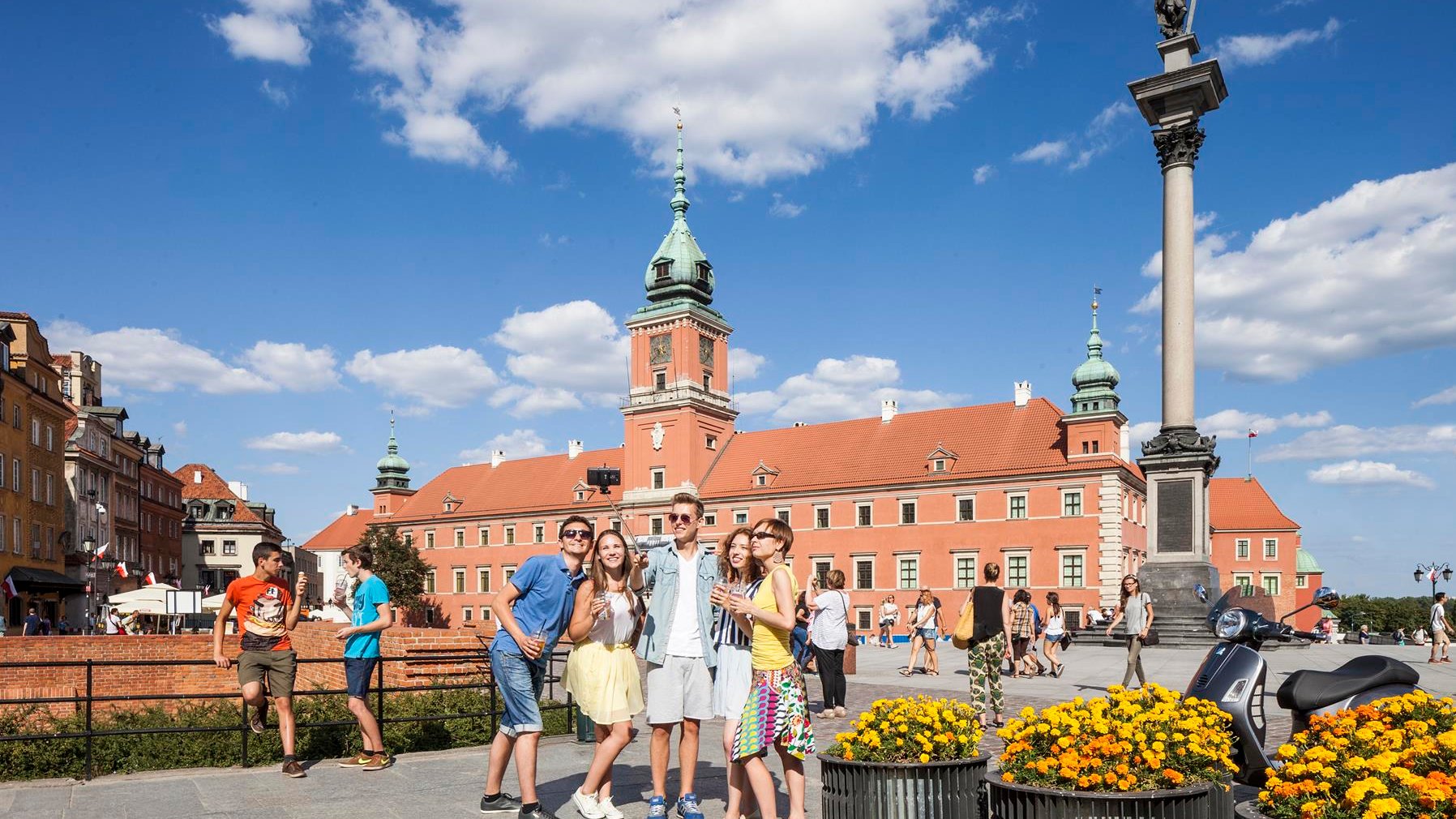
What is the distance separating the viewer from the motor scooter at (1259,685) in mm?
6508

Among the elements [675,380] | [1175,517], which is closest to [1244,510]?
[675,380]

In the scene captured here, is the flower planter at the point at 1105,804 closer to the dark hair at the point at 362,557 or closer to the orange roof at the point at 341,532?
the dark hair at the point at 362,557

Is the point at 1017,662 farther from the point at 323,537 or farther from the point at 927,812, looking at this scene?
the point at 323,537

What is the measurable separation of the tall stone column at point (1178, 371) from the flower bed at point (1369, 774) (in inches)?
781

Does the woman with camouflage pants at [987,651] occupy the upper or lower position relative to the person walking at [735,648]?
lower

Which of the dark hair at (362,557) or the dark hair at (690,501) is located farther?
the dark hair at (362,557)

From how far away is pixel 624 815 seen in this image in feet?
23.2

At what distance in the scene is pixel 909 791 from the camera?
17.3 ft

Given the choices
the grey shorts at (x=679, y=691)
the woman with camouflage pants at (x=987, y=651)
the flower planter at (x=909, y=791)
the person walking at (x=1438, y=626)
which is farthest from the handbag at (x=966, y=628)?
the person walking at (x=1438, y=626)

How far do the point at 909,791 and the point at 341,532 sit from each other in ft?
322

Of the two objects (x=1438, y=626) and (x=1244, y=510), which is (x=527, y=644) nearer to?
(x=1438, y=626)

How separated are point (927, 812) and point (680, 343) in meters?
65.1

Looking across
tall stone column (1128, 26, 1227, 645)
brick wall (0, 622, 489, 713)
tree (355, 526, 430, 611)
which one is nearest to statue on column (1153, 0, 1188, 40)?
tall stone column (1128, 26, 1227, 645)

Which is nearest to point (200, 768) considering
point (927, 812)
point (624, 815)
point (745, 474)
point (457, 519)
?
point (624, 815)
